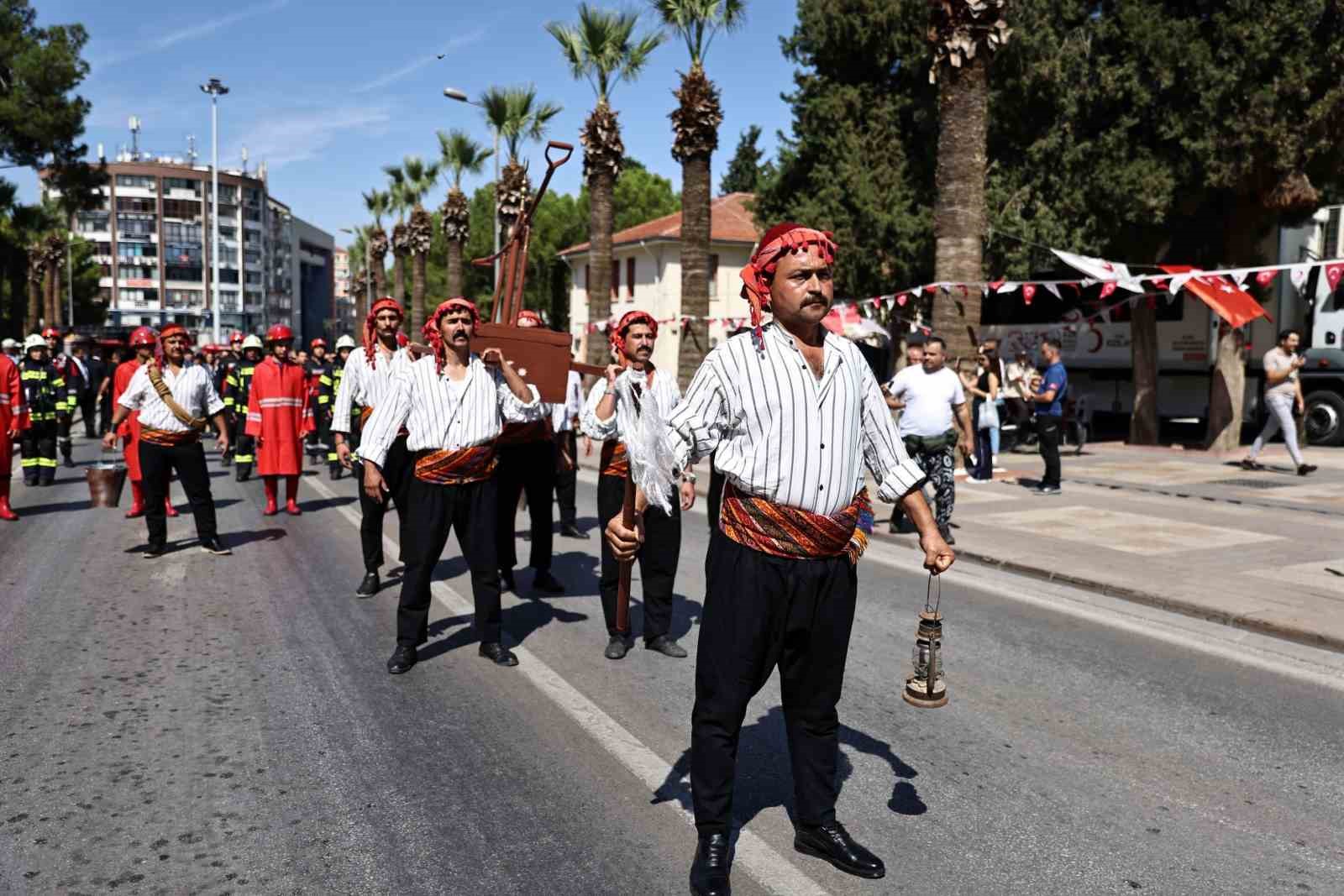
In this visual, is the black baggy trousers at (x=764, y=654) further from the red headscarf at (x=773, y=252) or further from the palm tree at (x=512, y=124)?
the palm tree at (x=512, y=124)

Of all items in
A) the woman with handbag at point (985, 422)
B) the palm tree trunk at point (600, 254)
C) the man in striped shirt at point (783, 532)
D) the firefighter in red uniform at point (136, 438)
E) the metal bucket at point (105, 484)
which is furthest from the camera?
the palm tree trunk at point (600, 254)

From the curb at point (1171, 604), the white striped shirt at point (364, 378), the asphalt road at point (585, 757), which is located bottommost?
the asphalt road at point (585, 757)

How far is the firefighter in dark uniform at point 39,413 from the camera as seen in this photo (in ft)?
49.2

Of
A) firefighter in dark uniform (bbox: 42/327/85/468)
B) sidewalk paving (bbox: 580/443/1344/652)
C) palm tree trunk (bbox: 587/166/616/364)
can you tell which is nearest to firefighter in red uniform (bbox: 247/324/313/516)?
firefighter in dark uniform (bbox: 42/327/85/468)

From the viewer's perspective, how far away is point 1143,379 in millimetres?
21891

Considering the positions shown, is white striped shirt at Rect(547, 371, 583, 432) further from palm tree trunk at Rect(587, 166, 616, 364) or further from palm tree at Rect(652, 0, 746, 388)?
palm tree trunk at Rect(587, 166, 616, 364)

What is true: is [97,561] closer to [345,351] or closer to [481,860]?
[481,860]

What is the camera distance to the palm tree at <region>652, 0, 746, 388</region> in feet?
73.2

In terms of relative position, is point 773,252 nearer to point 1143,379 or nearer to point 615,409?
point 615,409

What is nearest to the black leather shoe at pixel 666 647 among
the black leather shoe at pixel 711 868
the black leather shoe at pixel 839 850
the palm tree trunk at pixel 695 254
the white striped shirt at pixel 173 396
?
the black leather shoe at pixel 839 850

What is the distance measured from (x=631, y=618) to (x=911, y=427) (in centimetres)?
413

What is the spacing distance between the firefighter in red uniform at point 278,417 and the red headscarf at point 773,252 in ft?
30.8

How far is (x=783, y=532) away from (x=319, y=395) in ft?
52.2

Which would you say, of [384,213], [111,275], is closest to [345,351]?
[384,213]
